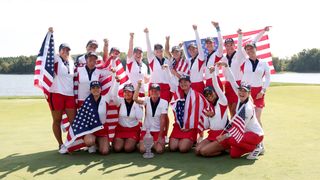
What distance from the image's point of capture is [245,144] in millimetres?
6121

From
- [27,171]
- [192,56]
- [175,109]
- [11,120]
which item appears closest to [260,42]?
[192,56]

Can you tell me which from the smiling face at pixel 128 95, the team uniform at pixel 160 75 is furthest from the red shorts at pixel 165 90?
the smiling face at pixel 128 95

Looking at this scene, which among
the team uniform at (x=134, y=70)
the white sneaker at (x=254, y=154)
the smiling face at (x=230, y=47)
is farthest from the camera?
the team uniform at (x=134, y=70)

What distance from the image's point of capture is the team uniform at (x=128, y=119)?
700 centimetres

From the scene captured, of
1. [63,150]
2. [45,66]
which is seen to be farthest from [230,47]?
[63,150]

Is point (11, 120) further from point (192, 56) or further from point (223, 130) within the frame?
point (223, 130)

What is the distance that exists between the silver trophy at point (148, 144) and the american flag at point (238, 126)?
4.54 feet

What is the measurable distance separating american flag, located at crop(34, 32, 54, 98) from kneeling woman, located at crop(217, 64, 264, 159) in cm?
315

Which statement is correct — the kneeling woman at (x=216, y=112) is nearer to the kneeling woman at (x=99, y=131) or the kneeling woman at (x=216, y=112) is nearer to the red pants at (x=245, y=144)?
the red pants at (x=245, y=144)

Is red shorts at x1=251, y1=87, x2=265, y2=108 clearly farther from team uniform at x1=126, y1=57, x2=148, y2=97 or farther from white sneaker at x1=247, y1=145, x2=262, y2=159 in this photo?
team uniform at x1=126, y1=57, x2=148, y2=97

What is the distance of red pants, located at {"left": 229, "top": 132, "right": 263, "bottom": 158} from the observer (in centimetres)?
613

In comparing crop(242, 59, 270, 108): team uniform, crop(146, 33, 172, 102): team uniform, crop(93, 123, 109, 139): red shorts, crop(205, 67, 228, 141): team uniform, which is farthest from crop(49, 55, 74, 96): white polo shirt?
crop(242, 59, 270, 108): team uniform

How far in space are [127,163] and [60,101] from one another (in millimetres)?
1778

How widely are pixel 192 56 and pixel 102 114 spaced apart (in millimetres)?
2149
